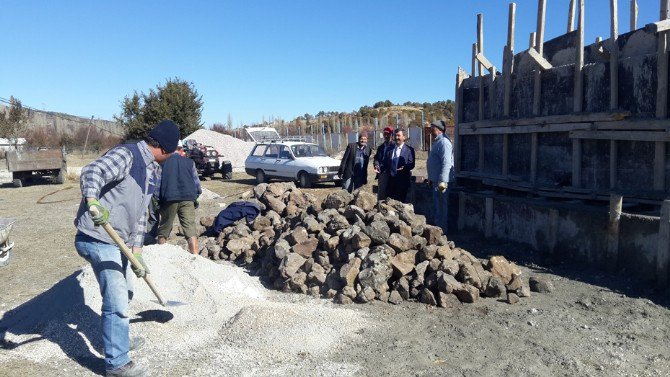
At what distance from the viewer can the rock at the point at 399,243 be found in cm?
645

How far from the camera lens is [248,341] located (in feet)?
16.3

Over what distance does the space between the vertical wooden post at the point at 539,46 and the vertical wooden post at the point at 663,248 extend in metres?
3.03

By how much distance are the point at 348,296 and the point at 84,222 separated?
→ 9.55ft

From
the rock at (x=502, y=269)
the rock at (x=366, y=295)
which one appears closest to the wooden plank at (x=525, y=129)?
the rock at (x=502, y=269)

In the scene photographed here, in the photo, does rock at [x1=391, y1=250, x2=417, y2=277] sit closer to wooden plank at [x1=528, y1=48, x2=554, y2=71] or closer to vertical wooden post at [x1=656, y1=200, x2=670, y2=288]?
vertical wooden post at [x1=656, y1=200, x2=670, y2=288]

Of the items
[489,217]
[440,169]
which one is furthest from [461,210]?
[440,169]

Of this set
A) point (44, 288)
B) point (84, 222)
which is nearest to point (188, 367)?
point (84, 222)

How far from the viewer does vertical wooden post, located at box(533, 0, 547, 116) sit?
8.66m

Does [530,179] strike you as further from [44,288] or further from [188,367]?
[44,288]

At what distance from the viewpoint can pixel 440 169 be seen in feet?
29.3

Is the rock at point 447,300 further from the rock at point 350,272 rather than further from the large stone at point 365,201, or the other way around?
the large stone at point 365,201

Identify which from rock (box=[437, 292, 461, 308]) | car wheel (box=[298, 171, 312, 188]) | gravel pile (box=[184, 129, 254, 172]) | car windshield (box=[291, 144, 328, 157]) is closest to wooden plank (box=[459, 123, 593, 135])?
rock (box=[437, 292, 461, 308])

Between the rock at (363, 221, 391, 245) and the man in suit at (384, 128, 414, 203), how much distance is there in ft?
10.1

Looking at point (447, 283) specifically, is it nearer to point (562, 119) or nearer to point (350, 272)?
point (350, 272)
